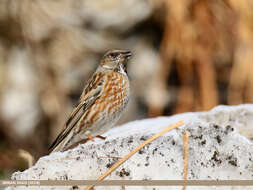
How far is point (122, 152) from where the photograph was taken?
278cm

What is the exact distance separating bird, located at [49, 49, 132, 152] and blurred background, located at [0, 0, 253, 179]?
118 inches

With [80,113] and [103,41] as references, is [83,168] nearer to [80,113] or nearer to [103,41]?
[80,113]

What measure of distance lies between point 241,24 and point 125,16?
6.47ft

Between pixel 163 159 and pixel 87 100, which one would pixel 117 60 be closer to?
pixel 87 100

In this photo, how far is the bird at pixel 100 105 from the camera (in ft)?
13.7

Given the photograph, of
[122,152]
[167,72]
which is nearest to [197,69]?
[167,72]

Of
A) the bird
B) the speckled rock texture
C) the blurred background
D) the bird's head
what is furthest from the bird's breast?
the blurred background

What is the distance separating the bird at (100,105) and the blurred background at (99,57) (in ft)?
9.81

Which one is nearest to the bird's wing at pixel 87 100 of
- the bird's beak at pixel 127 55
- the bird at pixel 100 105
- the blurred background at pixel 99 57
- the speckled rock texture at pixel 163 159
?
→ the bird at pixel 100 105

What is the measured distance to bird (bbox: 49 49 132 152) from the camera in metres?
4.19

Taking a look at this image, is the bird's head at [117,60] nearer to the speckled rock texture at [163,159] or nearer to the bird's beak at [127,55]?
the bird's beak at [127,55]

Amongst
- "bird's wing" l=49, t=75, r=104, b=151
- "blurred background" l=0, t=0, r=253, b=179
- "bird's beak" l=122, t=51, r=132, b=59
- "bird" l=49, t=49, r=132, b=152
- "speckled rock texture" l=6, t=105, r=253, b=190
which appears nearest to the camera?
"speckled rock texture" l=6, t=105, r=253, b=190

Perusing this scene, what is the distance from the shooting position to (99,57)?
25.8 ft

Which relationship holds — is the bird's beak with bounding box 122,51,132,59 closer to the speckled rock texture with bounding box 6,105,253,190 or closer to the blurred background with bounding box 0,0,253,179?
the speckled rock texture with bounding box 6,105,253,190
